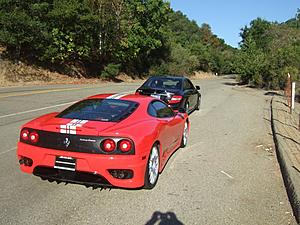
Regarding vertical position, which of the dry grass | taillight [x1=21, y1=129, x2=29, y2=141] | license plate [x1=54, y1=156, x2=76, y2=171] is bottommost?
the dry grass

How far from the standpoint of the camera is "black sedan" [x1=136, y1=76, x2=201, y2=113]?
11609 millimetres

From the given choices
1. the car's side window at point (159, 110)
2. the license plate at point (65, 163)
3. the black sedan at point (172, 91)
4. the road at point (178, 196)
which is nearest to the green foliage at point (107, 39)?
the black sedan at point (172, 91)

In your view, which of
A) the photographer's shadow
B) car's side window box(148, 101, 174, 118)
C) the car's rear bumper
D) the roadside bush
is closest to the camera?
the photographer's shadow

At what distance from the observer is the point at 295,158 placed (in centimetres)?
687

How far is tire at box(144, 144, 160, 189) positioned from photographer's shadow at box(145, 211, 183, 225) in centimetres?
72

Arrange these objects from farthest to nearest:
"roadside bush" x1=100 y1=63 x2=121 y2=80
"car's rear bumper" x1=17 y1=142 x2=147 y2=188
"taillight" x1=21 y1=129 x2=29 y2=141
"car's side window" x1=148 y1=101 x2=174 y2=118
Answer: "roadside bush" x1=100 y1=63 x2=121 y2=80 → "car's side window" x1=148 y1=101 x2=174 y2=118 → "taillight" x1=21 y1=129 x2=29 y2=141 → "car's rear bumper" x1=17 y1=142 x2=147 y2=188

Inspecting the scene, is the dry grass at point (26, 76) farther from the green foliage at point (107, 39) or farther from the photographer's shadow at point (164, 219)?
the photographer's shadow at point (164, 219)

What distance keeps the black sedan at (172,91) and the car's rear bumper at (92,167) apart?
22.0 feet

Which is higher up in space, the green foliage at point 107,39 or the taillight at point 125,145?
the green foliage at point 107,39

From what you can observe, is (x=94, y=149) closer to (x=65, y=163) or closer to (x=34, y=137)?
(x=65, y=163)

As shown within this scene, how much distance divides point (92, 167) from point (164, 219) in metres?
1.11

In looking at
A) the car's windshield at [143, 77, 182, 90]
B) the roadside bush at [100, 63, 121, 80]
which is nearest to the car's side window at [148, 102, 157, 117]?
the car's windshield at [143, 77, 182, 90]

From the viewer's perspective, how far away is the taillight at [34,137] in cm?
499

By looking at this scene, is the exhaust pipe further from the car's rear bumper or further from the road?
the road
